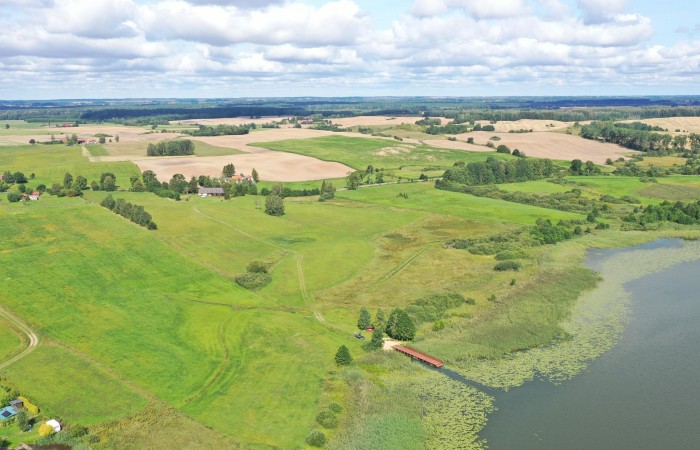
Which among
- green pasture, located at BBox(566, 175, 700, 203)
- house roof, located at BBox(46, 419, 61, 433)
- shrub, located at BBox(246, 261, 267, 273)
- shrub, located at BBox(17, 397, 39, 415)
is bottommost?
shrub, located at BBox(17, 397, 39, 415)

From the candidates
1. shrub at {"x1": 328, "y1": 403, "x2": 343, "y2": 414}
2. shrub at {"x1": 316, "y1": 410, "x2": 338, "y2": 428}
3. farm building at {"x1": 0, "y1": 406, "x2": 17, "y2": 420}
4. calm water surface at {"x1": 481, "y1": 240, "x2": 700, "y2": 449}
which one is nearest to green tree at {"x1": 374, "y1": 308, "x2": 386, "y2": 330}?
shrub at {"x1": 328, "y1": 403, "x2": 343, "y2": 414}

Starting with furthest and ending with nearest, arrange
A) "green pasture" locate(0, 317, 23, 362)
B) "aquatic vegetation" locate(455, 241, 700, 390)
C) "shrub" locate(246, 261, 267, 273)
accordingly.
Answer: "shrub" locate(246, 261, 267, 273)
"green pasture" locate(0, 317, 23, 362)
"aquatic vegetation" locate(455, 241, 700, 390)

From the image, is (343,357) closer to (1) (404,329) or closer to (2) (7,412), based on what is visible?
(1) (404,329)

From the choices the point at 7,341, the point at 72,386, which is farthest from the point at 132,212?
the point at 72,386

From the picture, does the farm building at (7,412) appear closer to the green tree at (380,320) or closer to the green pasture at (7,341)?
the green pasture at (7,341)

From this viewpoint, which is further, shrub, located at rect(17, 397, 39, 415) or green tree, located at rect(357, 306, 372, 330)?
green tree, located at rect(357, 306, 372, 330)

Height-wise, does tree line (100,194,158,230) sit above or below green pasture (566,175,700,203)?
above

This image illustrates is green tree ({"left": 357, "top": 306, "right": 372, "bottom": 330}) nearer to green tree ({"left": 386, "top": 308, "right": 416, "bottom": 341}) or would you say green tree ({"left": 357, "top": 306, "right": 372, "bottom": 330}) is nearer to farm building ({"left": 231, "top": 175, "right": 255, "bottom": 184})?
green tree ({"left": 386, "top": 308, "right": 416, "bottom": 341})

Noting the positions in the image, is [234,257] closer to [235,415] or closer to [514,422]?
[235,415]
